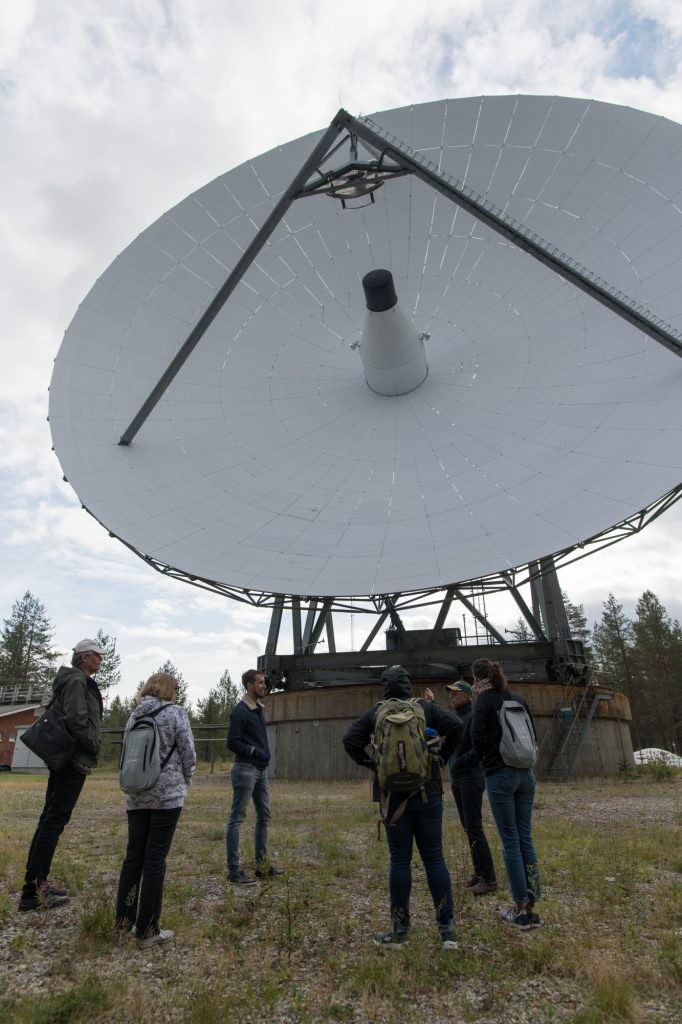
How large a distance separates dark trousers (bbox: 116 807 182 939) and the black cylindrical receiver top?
14118 mm

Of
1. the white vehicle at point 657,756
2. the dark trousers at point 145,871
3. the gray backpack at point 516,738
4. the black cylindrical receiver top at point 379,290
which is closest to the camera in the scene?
the dark trousers at point 145,871

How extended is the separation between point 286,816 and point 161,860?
7867 millimetres

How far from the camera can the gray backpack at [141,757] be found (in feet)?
16.0

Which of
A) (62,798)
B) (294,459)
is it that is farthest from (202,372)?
(62,798)

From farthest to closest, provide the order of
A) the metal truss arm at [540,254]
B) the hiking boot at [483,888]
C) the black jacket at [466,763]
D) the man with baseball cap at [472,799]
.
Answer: the metal truss arm at [540,254], the black jacket at [466,763], the man with baseball cap at [472,799], the hiking boot at [483,888]

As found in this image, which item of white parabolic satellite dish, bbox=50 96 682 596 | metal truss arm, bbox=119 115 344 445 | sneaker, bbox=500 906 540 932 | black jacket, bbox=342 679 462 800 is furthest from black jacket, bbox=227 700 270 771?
metal truss arm, bbox=119 115 344 445

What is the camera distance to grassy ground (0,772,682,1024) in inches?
145

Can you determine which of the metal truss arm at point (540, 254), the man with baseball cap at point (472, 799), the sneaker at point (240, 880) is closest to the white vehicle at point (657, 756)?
the metal truss arm at point (540, 254)

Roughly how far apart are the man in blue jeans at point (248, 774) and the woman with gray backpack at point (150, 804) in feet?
4.60

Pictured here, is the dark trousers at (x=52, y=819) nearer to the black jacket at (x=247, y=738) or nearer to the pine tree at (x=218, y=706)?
the black jacket at (x=247, y=738)

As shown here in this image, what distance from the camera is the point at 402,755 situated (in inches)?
189

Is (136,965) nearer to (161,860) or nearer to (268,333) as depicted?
(161,860)

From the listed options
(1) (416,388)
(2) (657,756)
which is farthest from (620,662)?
(1) (416,388)

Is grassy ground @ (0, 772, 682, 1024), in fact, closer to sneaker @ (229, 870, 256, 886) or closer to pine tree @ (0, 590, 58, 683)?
sneaker @ (229, 870, 256, 886)
